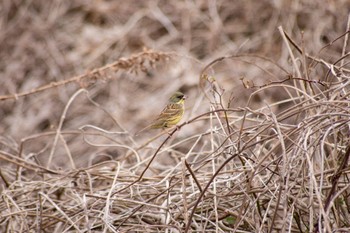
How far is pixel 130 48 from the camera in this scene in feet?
20.1

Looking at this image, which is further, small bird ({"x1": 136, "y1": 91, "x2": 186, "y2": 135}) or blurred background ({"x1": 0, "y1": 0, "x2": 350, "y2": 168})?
blurred background ({"x1": 0, "y1": 0, "x2": 350, "y2": 168})

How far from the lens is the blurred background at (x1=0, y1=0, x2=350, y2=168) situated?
561 cm

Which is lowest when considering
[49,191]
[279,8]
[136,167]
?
[49,191]

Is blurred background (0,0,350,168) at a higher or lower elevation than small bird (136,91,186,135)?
higher

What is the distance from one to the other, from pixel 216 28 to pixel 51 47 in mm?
1542

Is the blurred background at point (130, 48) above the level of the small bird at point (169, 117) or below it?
above

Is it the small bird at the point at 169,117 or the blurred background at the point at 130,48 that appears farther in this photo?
the blurred background at the point at 130,48

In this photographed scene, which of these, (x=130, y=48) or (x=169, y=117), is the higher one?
(x=130, y=48)

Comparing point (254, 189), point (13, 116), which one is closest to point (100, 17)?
point (13, 116)

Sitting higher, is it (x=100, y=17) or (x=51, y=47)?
(x=100, y=17)

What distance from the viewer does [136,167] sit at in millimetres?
3127

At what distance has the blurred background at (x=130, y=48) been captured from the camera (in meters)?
5.61

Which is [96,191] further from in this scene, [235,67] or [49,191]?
[235,67]

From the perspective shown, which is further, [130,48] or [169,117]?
[130,48]
